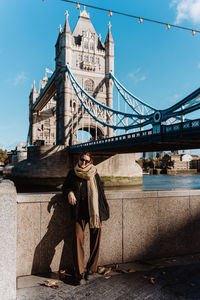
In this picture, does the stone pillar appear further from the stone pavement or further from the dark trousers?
the dark trousers

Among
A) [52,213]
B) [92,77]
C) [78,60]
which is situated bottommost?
[52,213]

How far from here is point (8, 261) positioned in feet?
7.61

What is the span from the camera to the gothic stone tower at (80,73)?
3669 cm

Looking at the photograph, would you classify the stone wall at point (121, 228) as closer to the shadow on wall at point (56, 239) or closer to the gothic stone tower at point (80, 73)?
the shadow on wall at point (56, 239)

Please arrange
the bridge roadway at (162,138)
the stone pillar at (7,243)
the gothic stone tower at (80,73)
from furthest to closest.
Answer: the gothic stone tower at (80,73) → the bridge roadway at (162,138) → the stone pillar at (7,243)

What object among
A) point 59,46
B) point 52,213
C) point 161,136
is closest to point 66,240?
point 52,213

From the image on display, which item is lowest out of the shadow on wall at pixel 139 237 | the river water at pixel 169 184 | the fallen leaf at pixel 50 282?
the river water at pixel 169 184

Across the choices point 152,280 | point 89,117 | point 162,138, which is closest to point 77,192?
point 152,280

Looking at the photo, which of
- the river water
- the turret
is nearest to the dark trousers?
the river water

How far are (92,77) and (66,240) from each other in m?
38.1

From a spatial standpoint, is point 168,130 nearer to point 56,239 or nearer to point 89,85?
point 56,239

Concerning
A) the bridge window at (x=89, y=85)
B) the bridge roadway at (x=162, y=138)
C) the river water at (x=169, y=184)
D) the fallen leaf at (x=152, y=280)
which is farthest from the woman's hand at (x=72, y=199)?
the bridge window at (x=89, y=85)

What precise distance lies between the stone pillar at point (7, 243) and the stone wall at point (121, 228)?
0.49 metres

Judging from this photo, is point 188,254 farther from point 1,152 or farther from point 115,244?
point 1,152
